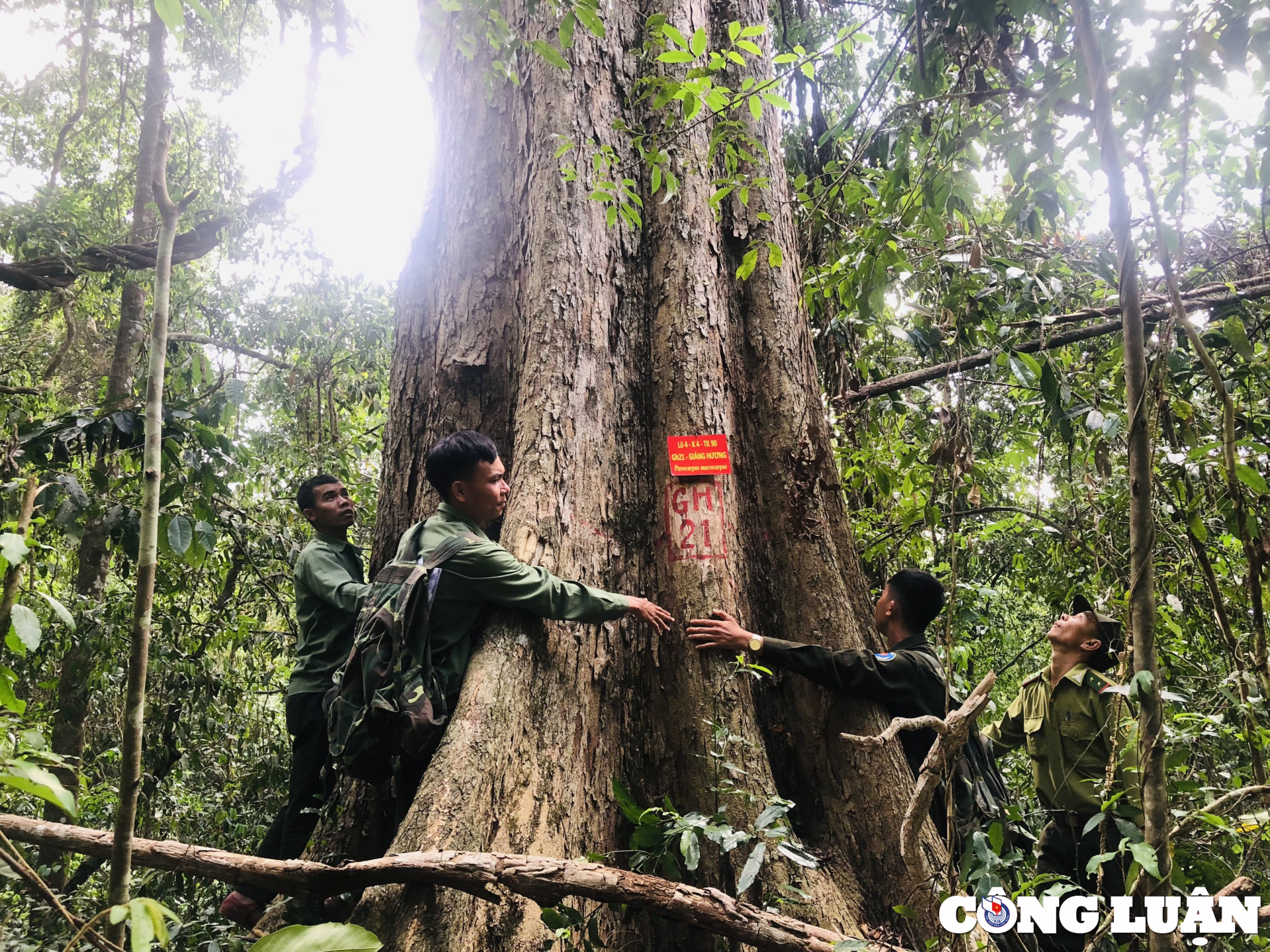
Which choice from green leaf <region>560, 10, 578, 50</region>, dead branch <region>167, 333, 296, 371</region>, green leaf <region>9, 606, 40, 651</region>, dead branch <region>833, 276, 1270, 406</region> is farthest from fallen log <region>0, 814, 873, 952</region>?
dead branch <region>167, 333, 296, 371</region>

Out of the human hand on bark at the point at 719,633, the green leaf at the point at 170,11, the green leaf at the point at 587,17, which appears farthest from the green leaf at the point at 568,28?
the human hand on bark at the point at 719,633

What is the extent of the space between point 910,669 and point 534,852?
1.45 metres

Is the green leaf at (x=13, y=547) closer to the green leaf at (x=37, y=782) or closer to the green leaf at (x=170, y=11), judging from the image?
the green leaf at (x=37, y=782)

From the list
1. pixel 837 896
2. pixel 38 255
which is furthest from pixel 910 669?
pixel 38 255

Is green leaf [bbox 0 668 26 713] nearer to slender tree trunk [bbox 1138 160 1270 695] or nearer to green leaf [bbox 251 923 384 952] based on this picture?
green leaf [bbox 251 923 384 952]

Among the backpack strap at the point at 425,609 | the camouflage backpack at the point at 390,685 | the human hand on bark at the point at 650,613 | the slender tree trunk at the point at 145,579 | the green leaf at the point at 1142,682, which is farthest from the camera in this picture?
the human hand on bark at the point at 650,613

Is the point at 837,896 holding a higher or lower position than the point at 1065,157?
lower

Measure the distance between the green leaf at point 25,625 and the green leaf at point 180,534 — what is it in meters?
1.47

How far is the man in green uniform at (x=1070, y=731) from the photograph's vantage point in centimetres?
318

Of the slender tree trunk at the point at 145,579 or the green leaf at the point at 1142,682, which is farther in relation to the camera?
the green leaf at the point at 1142,682

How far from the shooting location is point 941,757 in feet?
5.41

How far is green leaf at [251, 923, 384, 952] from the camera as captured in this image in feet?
4.19

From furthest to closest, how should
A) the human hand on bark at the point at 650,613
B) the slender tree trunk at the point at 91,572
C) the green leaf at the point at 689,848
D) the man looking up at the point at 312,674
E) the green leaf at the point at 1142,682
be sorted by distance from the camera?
1. the slender tree trunk at the point at 91,572
2. the man looking up at the point at 312,674
3. the human hand on bark at the point at 650,613
4. the green leaf at the point at 689,848
5. the green leaf at the point at 1142,682

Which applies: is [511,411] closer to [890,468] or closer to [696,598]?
[696,598]
